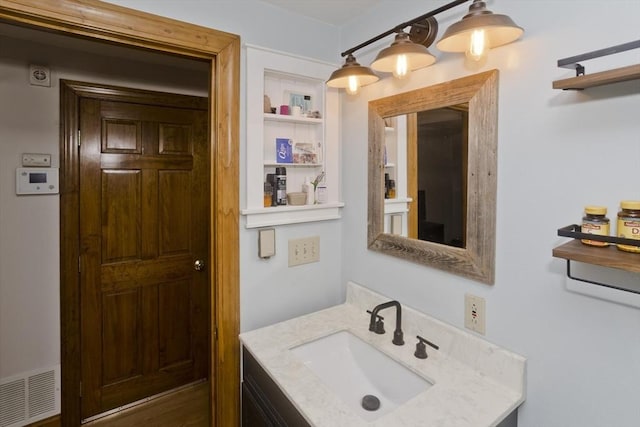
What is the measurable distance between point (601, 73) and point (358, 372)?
46.9 inches

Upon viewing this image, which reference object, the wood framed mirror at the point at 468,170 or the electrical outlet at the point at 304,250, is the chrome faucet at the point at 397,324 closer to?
the wood framed mirror at the point at 468,170

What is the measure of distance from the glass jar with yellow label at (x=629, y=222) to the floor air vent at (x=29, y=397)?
2712 millimetres

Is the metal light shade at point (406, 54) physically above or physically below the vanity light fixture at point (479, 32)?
above

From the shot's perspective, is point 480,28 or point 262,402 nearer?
point 480,28

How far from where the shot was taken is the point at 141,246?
2201 millimetres

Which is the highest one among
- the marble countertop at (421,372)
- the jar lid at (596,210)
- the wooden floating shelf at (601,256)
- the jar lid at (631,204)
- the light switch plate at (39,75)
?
the light switch plate at (39,75)

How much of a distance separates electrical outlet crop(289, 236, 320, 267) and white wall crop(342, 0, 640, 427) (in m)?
0.69

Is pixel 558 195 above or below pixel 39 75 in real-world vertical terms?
below

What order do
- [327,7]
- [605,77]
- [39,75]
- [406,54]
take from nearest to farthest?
[605,77]
[406,54]
[327,7]
[39,75]

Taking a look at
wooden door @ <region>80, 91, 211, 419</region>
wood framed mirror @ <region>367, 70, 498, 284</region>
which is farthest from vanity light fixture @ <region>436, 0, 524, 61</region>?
wooden door @ <region>80, 91, 211, 419</region>

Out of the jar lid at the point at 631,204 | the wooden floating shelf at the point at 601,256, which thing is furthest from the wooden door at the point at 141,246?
the jar lid at the point at 631,204

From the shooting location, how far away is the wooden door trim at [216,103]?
1099mm

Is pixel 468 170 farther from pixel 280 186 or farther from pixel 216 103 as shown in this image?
pixel 216 103

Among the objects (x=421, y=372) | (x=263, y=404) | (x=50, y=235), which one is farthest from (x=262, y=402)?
(x=50, y=235)
